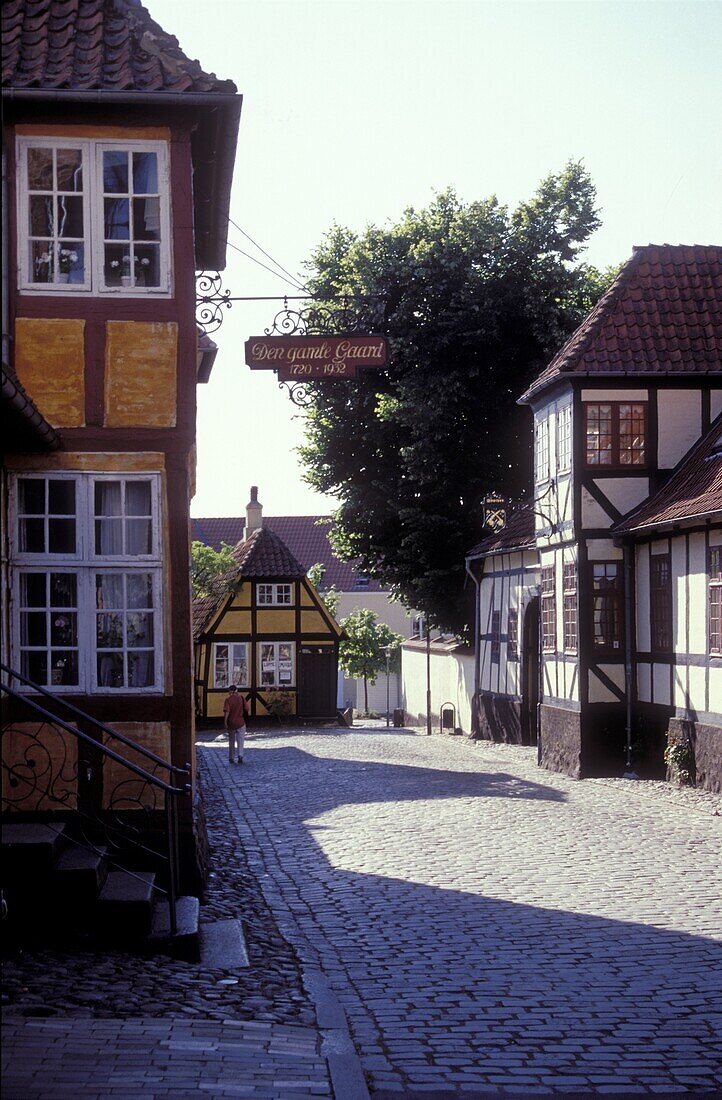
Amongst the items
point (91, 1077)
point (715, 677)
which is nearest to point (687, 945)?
point (91, 1077)

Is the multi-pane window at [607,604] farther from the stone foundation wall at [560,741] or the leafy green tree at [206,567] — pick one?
the leafy green tree at [206,567]

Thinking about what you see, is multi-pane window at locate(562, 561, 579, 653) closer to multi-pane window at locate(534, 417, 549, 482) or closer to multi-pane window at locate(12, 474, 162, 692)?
multi-pane window at locate(534, 417, 549, 482)

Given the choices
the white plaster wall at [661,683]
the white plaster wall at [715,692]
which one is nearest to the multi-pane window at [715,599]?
the white plaster wall at [715,692]

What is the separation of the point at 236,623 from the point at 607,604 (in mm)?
23316

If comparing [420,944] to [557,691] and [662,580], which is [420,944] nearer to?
[662,580]

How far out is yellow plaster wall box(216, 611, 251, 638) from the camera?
153 feet

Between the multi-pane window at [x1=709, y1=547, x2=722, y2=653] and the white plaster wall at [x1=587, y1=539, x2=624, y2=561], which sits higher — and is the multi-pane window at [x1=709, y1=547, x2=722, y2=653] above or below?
below

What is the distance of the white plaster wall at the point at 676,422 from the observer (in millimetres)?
24328

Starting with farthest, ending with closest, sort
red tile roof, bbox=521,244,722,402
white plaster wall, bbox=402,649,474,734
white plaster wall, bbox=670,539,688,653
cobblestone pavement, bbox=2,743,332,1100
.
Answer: white plaster wall, bbox=402,649,474,734, red tile roof, bbox=521,244,722,402, white plaster wall, bbox=670,539,688,653, cobblestone pavement, bbox=2,743,332,1100

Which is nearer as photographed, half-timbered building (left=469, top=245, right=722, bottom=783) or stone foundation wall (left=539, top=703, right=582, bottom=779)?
half-timbered building (left=469, top=245, right=722, bottom=783)

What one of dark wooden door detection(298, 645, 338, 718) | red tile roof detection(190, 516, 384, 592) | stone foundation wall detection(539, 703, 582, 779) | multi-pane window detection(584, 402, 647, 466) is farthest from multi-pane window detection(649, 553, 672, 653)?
→ red tile roof detection(190, 516, 384, 592)

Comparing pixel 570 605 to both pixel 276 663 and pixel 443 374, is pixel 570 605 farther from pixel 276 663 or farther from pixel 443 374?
pixel 276 663

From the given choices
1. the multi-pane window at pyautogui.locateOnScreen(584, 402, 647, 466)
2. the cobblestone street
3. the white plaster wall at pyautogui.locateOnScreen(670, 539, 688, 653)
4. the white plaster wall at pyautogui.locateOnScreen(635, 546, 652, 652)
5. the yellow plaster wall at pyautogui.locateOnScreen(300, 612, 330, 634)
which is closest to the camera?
the cobblestone street

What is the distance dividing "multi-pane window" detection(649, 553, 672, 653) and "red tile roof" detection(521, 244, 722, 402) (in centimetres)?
319
